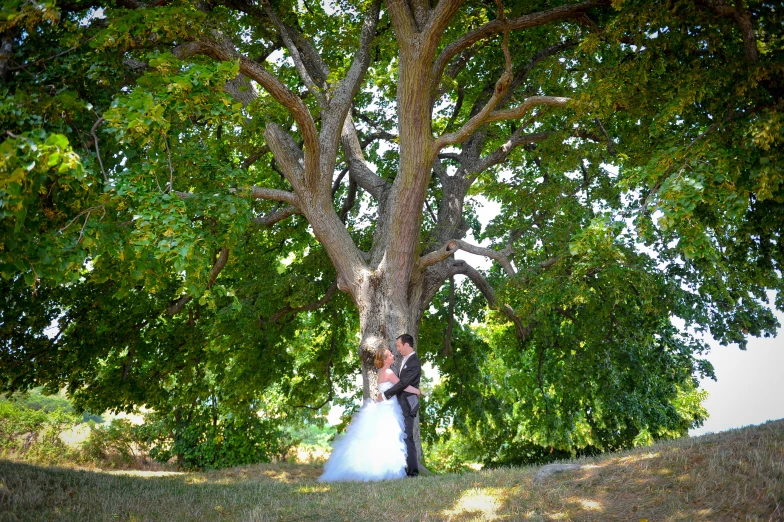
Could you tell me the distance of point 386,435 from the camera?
372 inches

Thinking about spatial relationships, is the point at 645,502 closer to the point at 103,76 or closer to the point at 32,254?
the point at 32,254

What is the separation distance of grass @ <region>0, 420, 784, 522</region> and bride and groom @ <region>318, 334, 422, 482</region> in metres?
1.62

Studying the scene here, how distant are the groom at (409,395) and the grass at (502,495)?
6.37 feet

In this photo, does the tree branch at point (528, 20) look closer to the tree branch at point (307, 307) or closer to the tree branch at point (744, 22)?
→ the tree branch at point (744, 22)

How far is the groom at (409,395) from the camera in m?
9.59

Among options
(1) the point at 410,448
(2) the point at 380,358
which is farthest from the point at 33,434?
(1) the point at 410,448

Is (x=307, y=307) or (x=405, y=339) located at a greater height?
Result: (x=307, y=307)

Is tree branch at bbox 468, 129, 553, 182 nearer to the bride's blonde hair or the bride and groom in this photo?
the bride's blonde hair

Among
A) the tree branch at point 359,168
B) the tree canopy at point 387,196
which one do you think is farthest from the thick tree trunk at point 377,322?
the tree branch at point 359,168

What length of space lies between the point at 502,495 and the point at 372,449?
11.6 feet

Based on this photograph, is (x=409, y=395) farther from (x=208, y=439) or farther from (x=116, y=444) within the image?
(x=116, y=444)

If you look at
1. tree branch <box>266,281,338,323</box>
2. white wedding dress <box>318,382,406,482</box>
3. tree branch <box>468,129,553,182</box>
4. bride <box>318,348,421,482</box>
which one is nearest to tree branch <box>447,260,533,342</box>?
tree branch <box>468,129,553,182</box>

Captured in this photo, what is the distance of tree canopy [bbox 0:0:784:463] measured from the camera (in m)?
6.40

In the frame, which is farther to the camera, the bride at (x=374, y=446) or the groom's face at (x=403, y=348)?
the groom's face at (x=403, y=348)
